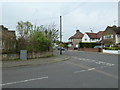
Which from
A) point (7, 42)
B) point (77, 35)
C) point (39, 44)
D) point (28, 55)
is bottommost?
point (28, 55)

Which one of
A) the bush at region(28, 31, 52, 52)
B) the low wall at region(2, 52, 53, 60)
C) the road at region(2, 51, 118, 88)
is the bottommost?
the road at region(2, 51, 118, 88)

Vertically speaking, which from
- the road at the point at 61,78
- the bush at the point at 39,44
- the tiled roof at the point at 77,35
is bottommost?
the road at the point at 61,78

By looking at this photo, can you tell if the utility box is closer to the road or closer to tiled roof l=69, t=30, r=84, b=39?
the road

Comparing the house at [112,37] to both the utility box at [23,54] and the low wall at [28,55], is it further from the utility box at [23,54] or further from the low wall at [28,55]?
the utility box at [23,54]

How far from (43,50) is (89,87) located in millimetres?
13205

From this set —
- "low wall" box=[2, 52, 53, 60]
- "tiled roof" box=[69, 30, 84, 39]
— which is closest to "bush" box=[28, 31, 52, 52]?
"low wall" box=[2, 52, 53, 60]

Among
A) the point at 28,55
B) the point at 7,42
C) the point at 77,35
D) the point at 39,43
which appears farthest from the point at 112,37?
the point at 7,42

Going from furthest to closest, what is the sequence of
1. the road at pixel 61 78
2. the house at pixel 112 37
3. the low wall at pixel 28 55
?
the house at pixel 112 37 → the low wall at pixel 28 55 → the road at pixel 61 78

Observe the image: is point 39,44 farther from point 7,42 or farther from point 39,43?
point 7,42

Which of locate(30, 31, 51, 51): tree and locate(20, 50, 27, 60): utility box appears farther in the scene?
locate(30, 31, 51, 51): tree

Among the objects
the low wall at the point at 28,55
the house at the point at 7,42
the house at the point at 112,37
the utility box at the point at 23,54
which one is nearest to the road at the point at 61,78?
the low wall at the point at 28,55

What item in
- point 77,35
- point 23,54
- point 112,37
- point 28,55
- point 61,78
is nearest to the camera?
point 61,78

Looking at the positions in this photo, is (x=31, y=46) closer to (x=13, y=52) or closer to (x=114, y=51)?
(x=13, y=52)

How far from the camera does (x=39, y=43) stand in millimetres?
17359
